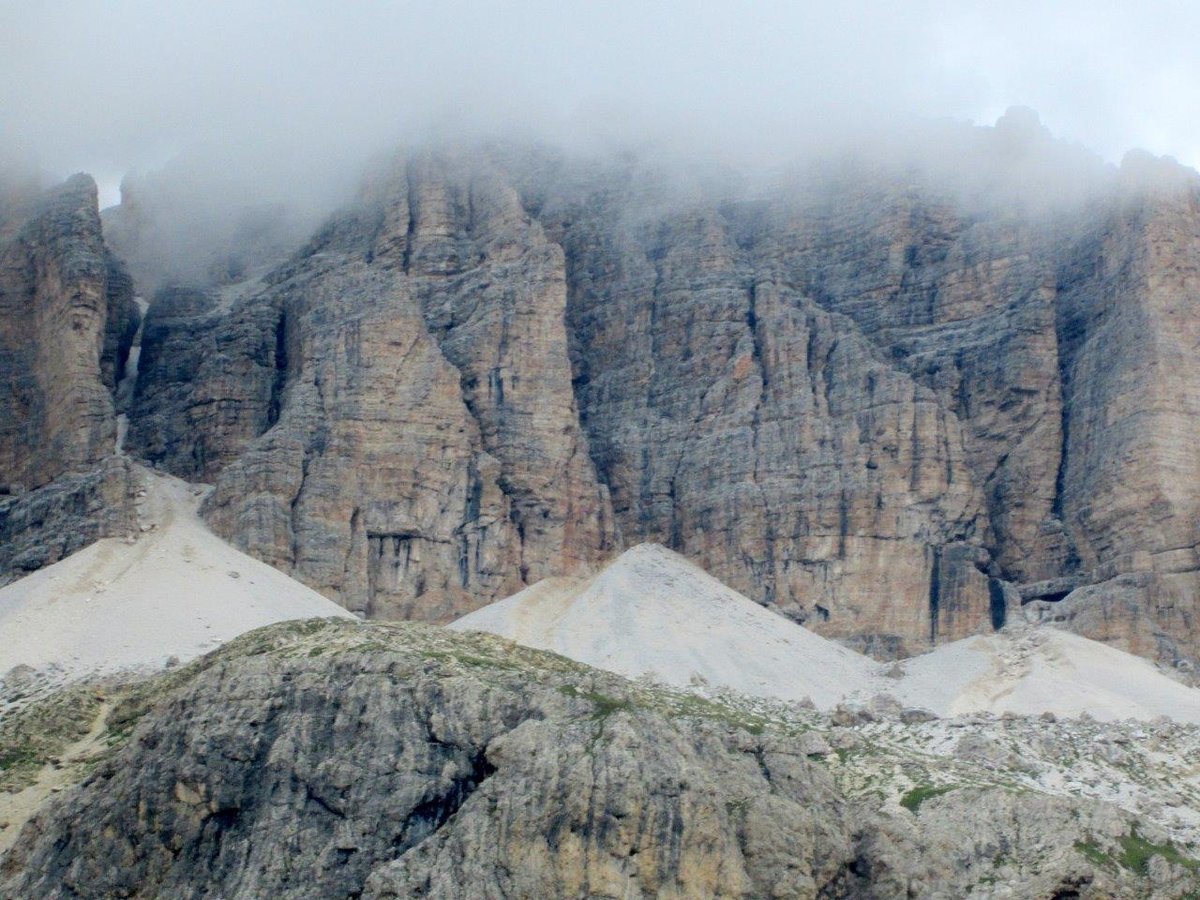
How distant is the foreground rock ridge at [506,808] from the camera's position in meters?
92.7

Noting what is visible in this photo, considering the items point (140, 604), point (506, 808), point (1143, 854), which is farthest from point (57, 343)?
point (1143, 854)

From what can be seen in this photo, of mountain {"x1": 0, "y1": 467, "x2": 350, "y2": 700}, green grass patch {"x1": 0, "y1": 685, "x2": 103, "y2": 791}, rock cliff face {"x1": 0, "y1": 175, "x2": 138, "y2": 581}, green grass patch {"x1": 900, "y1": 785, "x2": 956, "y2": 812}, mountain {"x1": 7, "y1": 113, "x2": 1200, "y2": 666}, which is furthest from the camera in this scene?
mountain {"x1": 7, "y1": 113, "x2": 1200, "y2": 666}

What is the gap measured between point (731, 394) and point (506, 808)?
72291mm

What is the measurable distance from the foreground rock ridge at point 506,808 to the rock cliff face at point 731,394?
4520 centimetres

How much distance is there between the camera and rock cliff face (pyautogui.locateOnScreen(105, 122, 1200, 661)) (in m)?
152

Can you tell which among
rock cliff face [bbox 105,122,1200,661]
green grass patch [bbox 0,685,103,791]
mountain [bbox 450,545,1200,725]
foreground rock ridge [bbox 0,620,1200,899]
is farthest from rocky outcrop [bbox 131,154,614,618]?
foreground rock ridge [bbox 0,620,1200,899]

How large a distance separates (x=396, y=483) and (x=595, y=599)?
16.9m

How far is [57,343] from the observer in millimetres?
162125

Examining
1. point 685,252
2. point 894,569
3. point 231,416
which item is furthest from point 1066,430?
point 231,416

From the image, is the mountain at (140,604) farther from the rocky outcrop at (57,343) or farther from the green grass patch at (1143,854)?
the green grass patch at (1143,854)

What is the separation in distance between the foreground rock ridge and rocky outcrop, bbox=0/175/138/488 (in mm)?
56294

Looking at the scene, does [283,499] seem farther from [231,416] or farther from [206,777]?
[206,777]

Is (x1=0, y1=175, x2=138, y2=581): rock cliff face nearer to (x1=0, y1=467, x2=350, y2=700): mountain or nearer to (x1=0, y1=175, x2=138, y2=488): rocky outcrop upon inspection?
(x1=0, y1=175, x2=138, y2=488): rocky outcrop

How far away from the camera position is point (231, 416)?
164750 millimetres
